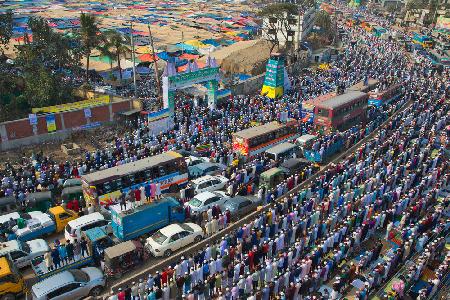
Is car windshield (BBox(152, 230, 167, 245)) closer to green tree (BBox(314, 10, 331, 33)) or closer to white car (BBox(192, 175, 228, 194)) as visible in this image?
white car (BBox(192, 175, 228, 194))

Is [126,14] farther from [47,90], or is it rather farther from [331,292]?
[331,292]

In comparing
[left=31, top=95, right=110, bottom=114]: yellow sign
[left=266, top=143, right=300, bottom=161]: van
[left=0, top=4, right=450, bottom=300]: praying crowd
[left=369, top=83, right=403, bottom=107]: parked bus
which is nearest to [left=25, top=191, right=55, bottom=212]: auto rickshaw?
[left=0, top=4, right=450, bottom=300]: praying crowd

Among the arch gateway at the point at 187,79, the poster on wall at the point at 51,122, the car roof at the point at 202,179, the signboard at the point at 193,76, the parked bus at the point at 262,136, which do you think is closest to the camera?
the car roof at the point at 202,179

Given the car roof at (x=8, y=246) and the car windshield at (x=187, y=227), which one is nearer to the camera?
the car roof at (x=8, y=246)

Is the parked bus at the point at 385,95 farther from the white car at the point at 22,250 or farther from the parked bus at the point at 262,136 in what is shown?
the white car at the point at 22,250

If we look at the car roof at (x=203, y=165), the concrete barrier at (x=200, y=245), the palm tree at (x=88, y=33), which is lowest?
the concrete barrier at (x=200, y=245)

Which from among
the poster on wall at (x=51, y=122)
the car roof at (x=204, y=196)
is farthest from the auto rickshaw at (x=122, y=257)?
the poster on wall at (x=51, y=122)

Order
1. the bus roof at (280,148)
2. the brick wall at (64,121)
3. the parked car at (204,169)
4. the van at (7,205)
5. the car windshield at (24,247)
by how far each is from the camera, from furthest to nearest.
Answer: the brick wall at (64,121)
the bus roof at (280,148)
the parked car at (204,169)
the van at (7,205)
the car windshield at (24,247)
